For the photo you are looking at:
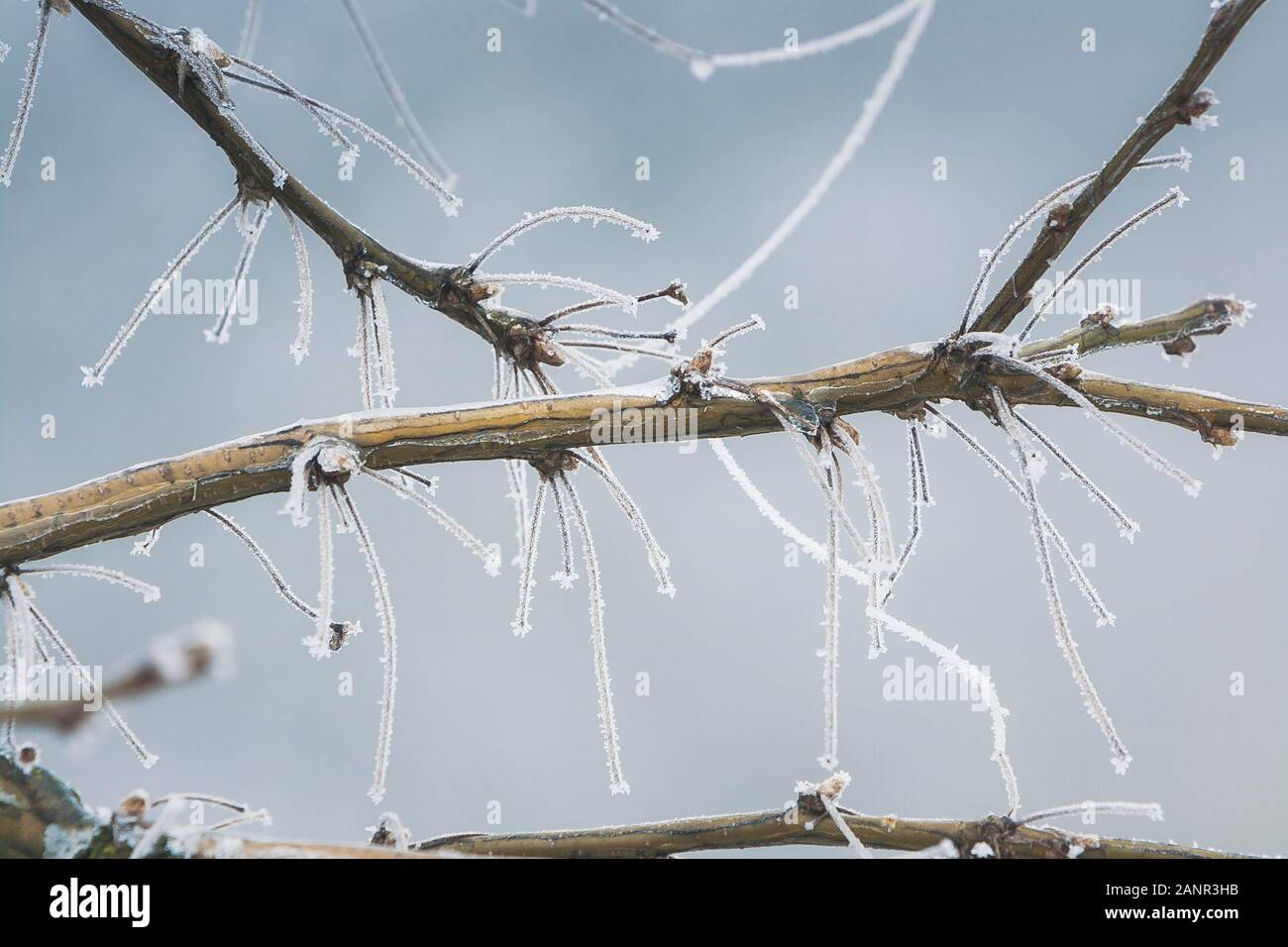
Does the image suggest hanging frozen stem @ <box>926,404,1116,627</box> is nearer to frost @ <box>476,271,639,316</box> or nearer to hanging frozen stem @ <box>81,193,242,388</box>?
frost @ <box>476,271,639,316</box>

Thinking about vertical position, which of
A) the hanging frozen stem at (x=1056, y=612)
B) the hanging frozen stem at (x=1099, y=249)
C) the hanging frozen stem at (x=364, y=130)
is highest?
the hanging frozen stem at (x=364, y=130)

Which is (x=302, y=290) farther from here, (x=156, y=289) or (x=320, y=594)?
(x=320, y=594)

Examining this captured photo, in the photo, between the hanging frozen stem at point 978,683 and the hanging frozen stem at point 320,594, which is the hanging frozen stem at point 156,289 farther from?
the hanging frozen stem at point 978,683

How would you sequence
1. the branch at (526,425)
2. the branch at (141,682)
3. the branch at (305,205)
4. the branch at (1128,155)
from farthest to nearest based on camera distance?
the branch at (305,205) < the branch at (526,425) < the branch at (1128,155) < the branch at (141,682)

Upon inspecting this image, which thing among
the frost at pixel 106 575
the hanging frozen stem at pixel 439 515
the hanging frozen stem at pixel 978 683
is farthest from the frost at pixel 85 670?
the hanging frozen stem at pixel 978 683
